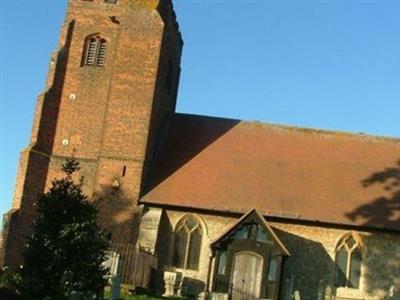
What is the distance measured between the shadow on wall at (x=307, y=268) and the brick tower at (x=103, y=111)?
6488 mm

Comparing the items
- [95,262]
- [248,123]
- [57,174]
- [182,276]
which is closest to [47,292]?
[95,262]

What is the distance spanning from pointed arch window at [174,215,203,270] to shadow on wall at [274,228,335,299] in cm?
329

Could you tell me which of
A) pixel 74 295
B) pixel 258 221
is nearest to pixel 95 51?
pixel 258 221

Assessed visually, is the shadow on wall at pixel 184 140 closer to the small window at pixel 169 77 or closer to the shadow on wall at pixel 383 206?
the small window at pixel 169 77

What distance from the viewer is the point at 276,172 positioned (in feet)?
98.4

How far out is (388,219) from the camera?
90.2ft

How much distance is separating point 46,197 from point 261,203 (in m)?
11.5

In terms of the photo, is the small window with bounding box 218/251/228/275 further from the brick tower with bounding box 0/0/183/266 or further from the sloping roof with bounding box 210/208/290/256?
the brick tower with bounding box 0/0/183/266

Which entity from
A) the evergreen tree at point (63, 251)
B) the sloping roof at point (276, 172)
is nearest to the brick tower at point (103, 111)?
the sloping roof at point (276, 172)

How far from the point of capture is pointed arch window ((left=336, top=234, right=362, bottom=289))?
27270 millimetres

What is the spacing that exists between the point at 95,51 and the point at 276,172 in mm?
10106

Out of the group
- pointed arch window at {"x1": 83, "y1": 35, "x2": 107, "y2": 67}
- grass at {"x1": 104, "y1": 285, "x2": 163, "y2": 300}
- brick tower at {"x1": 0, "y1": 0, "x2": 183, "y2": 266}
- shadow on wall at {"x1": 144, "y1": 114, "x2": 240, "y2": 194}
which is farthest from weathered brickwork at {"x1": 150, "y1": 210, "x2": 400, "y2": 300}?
pointed arch window at {"x1": 83, "y1": 35, "x2": 107, "y2": 67}

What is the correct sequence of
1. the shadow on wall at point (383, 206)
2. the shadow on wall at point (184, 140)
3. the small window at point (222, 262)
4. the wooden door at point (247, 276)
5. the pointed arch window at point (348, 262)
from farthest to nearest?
the shadow on wall at point (184, 140) → the shadow on wall at point (383, 206) → the pointed arch window at point (348, 262) → the small window at point (222, 262) → the wooden door at point (247, 276)

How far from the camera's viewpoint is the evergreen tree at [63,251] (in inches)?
714
